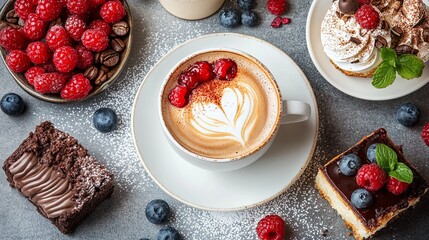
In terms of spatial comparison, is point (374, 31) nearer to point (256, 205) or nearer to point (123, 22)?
point (256, 205)

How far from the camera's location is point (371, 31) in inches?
A: 91.8

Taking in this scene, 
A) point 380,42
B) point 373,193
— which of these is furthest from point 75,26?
point 373,193

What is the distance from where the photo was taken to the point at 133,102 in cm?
246

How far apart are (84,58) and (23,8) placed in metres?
0.26

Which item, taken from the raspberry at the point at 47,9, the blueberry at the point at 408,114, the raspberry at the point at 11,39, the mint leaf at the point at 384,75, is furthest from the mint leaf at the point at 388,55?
the raspberry at the point at 11,39

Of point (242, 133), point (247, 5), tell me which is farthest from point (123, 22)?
point (242, 133)

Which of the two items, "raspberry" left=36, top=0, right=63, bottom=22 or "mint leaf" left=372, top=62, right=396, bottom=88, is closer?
"mint leaf" left=372, top=62, right=396, bottom=88

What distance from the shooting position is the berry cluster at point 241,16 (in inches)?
99.9

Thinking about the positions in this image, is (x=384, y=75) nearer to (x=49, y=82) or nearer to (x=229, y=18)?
(x=229, y=18)

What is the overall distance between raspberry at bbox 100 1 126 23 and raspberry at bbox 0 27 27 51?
27 centimetres

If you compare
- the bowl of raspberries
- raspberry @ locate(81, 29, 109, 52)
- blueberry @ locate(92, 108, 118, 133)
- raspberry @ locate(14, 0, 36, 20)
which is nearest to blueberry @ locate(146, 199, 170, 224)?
blueberry @ locate(92, 108, 118, 133)

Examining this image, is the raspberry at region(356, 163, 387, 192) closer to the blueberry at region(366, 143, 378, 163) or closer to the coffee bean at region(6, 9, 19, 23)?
the blueberry at region(366, 143, 378, 163)

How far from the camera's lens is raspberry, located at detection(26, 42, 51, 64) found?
240 centimetres

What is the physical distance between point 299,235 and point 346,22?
701 millimetres
